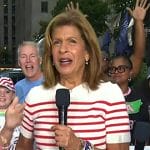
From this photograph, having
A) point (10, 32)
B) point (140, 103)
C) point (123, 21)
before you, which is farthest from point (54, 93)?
point (10, 32)

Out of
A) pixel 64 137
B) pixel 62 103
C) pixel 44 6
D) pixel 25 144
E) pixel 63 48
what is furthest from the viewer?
pixel 44 6

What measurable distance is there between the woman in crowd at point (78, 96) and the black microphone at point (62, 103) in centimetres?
18

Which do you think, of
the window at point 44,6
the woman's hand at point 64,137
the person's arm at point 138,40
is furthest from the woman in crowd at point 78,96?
the window at point 44,6

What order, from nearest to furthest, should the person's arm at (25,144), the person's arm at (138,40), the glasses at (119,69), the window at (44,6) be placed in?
the person's arm at (25,144) < the glasses at (119,69) < the person's arm at (138,40) < the window at (44,6)

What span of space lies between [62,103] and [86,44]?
0.46 metres

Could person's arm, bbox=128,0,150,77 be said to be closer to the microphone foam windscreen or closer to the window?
the microphone foam windscreen

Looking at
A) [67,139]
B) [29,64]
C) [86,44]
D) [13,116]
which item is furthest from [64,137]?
[29,64]

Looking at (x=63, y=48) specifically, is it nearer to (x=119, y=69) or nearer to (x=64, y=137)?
(x=64, y=137)

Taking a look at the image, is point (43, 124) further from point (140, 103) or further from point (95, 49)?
point (140, 103)

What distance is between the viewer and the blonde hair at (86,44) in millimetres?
2812

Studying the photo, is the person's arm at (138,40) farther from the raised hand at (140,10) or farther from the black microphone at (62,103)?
the black microphone at (62,103)

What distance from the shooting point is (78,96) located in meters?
→ 2.81

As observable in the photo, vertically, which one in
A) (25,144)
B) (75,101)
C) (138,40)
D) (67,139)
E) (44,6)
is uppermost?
(44,6)

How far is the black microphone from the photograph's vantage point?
2479 millimetres
